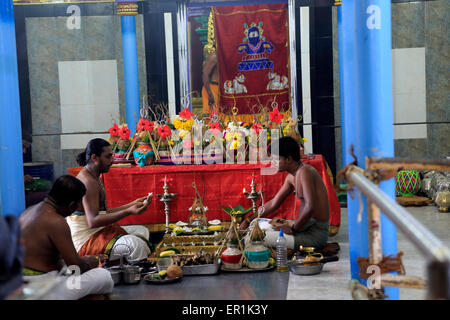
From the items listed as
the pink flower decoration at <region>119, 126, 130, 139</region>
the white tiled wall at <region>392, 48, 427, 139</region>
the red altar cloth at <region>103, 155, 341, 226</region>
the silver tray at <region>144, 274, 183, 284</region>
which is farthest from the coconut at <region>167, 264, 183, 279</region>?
the white tiled wall at <region>392, 48, 427, 139</region>

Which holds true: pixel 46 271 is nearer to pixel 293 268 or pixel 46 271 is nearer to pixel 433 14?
pixel 293 268

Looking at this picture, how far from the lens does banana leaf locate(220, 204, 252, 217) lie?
6.41 m

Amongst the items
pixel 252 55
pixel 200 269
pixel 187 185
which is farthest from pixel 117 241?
pixel 252 55

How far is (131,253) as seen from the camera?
583 centimetres

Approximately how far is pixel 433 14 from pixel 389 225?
30.7ft

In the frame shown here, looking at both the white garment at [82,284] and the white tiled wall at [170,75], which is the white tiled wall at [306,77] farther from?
the white garment at [82,284]

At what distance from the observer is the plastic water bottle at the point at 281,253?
5.43m

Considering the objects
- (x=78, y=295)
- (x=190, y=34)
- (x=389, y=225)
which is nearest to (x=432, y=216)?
(x=389, y=225)

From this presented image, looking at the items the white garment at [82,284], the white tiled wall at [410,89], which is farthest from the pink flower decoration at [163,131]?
the white tiled wall at [410,89]

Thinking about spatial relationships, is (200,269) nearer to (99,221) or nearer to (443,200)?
(99,221)

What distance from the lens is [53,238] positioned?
161 inches

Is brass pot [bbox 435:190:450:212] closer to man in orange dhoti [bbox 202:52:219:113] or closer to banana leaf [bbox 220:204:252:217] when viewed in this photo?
banana leaf [bbox 220:204:252:217]

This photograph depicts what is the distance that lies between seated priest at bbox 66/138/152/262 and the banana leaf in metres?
1.01

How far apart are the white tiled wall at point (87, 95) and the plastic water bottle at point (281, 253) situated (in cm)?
789
